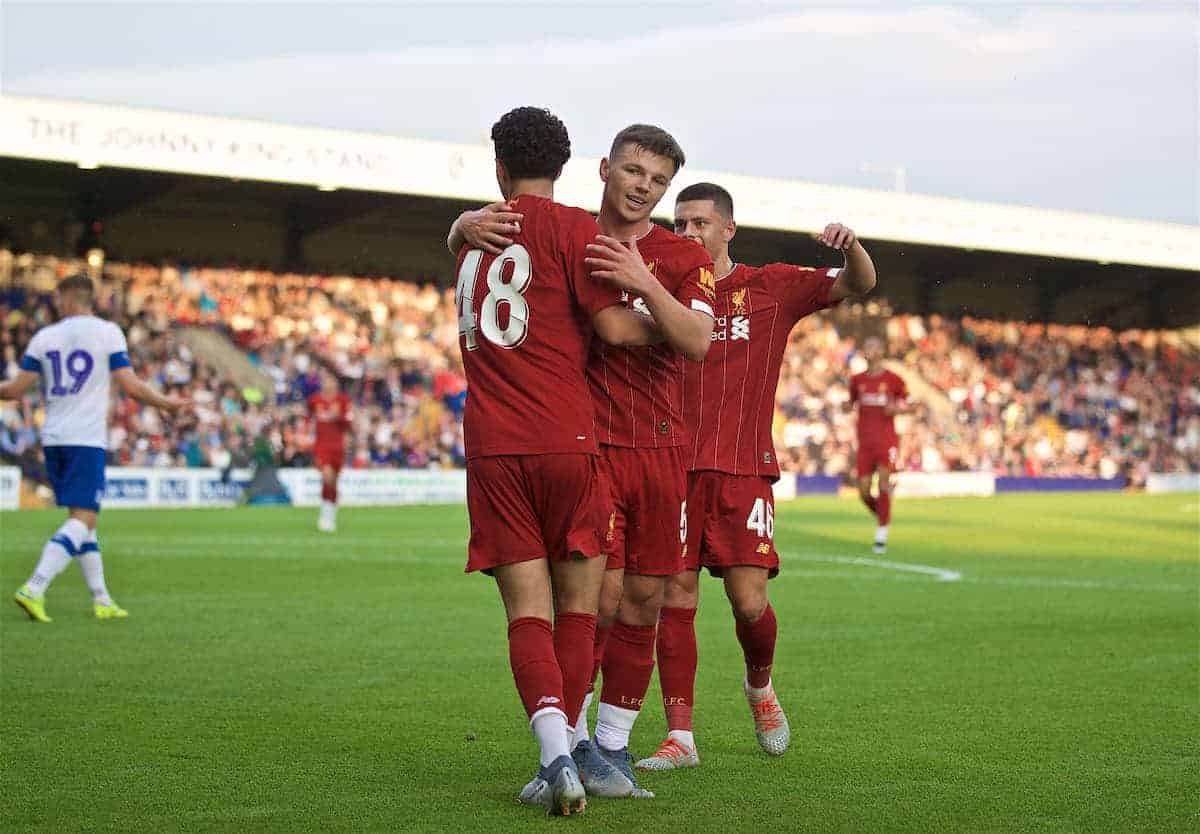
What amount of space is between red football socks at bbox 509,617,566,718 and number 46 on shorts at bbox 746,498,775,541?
1.44 meters

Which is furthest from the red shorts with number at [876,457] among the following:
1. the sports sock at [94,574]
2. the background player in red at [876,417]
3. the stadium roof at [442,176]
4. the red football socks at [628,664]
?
the stadium roof at [442,176]

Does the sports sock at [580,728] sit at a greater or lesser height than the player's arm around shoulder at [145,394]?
lesser

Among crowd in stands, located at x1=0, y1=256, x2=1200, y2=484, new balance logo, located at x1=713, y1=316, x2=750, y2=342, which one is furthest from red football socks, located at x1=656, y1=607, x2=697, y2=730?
crowd in stands, located at x1=0, y1=256, x2=1200, y2=484

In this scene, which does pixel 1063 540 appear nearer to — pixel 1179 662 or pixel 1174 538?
pixel 1174 538

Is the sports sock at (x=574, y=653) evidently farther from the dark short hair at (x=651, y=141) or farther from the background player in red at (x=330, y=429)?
the background player in red at (x=330, y=429)

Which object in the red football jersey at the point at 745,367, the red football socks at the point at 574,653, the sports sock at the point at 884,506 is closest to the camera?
the red football socks at the point at 574,653

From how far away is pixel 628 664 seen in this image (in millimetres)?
5754

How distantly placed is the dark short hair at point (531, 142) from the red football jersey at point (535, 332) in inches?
4.1

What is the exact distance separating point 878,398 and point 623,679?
43.9 feet

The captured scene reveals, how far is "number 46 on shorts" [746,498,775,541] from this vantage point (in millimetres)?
6207

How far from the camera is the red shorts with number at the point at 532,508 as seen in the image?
16.2 ft

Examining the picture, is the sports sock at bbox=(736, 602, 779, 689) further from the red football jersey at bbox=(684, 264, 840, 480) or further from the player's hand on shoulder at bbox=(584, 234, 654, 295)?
the player's hand on shoulder at bbox=(584, 234, 654, 295)

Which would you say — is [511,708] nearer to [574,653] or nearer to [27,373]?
[574,653]

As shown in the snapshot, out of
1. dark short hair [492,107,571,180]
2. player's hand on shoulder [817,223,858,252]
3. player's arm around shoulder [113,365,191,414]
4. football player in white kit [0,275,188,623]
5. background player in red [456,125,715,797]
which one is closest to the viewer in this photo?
dark short hair [492,107,571,180]
